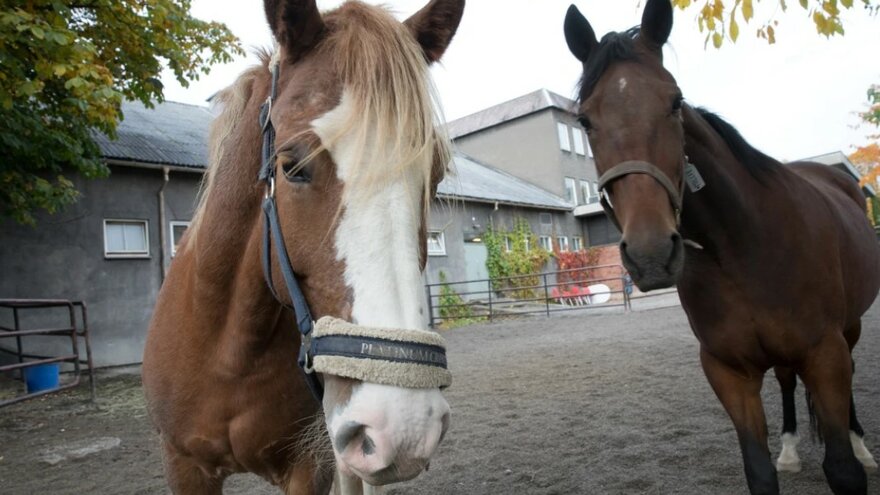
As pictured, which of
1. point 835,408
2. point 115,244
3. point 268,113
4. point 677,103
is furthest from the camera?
point 115,244

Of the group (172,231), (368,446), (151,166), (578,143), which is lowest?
(368,446)

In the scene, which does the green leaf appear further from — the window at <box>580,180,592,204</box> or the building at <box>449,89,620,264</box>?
the window at <box>580,180,592,204</box>

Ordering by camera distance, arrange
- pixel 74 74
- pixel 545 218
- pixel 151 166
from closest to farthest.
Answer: pixel 74 74
pixel 151 166
pixel 545 218

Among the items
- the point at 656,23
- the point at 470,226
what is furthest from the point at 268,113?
the point at 470,226

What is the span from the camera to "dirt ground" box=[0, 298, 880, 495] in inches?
136

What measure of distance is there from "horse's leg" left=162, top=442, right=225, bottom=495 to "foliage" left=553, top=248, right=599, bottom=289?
68.4ft

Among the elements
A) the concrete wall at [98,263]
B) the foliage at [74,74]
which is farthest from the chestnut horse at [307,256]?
the concrete wall at [98,263]

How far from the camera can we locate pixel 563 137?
30.2 metres

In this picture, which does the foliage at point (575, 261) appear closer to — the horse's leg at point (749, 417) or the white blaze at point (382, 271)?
the horse's leg at point (749, 417)

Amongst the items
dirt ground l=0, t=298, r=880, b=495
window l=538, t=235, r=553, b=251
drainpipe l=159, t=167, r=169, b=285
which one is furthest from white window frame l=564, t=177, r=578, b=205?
drainpipe l=159, t=167, r=169, b=285

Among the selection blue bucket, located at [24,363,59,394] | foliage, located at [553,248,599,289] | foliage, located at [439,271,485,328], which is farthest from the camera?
foliage, located at [553,248,599,289]

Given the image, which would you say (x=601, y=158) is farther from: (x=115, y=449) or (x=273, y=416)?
(x=115, y=449)

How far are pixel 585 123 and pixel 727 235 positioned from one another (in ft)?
2.70

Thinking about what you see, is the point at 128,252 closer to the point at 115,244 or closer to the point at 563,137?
the point at 115,244
